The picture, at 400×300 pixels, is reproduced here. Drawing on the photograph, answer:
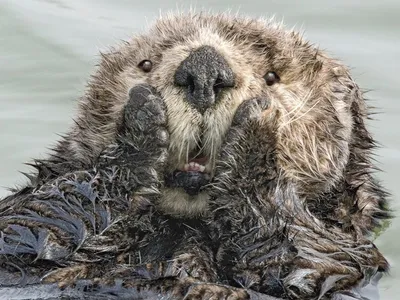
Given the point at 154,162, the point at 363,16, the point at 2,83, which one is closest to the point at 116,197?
the point at 154,162

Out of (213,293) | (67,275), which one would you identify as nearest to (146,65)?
(67,275)

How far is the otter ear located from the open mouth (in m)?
0.72

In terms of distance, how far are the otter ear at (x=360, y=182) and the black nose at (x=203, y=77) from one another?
0.88 m

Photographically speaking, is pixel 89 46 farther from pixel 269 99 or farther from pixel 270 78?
pixel 269 99

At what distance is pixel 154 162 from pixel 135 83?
523mm

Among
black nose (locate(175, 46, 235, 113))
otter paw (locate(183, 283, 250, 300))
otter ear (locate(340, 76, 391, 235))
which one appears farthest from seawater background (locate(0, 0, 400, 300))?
otter paw (locate(183, 283, 250, 300))

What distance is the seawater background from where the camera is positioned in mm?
7137

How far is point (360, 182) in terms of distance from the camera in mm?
5230

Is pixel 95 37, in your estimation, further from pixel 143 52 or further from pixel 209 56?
pixel 209 56

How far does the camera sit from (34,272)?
4410mm

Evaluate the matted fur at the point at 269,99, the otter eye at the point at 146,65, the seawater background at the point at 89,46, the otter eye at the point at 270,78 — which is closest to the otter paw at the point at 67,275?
the matted fur at the point at 269,99

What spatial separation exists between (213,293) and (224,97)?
32.8 inches

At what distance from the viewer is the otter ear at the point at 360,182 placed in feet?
16.7

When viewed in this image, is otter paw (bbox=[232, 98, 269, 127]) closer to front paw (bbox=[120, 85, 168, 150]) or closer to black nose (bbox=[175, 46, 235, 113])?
black nose (bbox=[175, 46, 235, 113])
